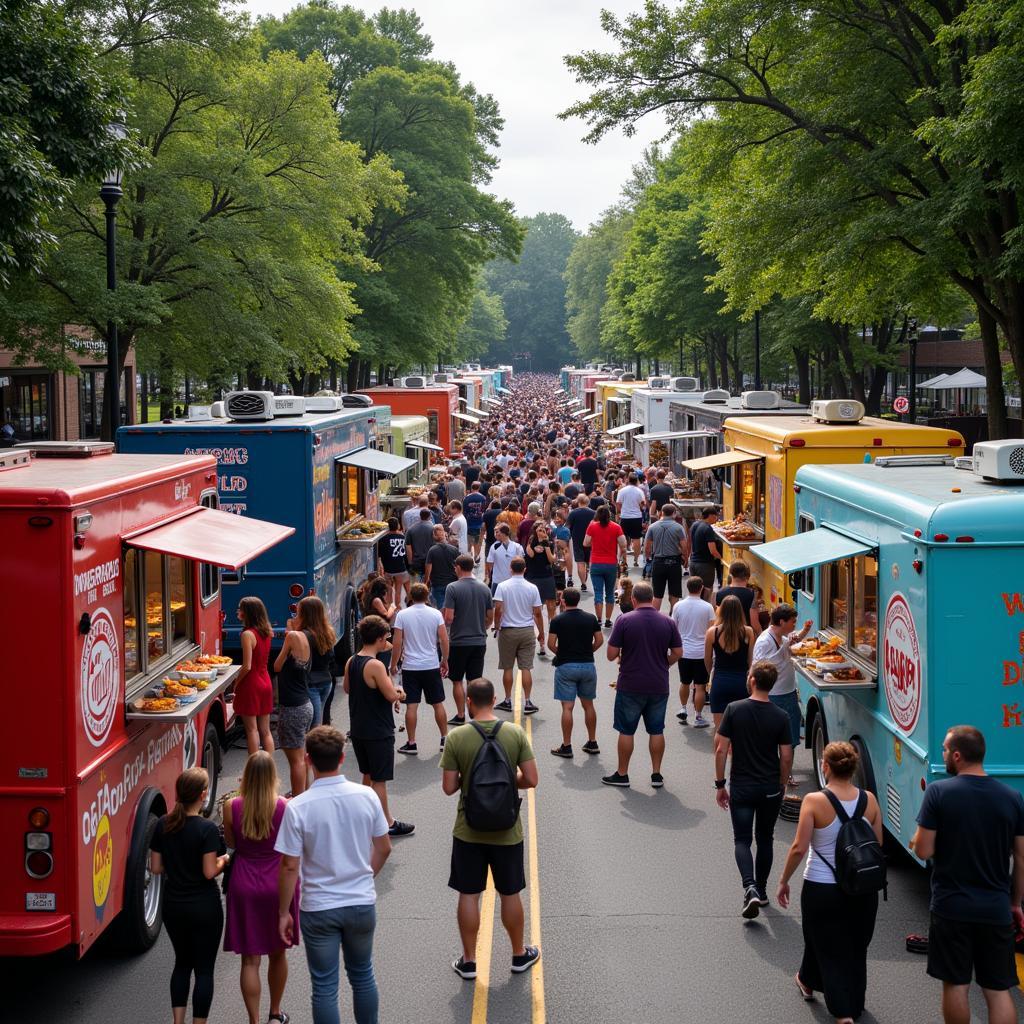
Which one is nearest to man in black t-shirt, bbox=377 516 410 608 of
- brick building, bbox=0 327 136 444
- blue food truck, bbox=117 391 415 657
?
blue food truck, bbox=117 391 415 657

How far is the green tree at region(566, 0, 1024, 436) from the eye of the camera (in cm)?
2025

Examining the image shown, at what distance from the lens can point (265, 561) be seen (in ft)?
46.6

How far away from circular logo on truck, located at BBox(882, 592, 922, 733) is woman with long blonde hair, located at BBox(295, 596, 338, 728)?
4.81 metres

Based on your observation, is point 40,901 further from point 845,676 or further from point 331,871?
point 845,676

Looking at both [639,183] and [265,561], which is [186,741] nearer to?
[265,561]

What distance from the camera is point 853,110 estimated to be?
2236 centimetres

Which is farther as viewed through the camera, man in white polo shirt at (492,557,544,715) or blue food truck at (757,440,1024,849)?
man in white polo shirt at (492,557,544,715)

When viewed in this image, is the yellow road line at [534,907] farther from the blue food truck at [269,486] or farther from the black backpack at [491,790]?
the blue food truck at [269,486]

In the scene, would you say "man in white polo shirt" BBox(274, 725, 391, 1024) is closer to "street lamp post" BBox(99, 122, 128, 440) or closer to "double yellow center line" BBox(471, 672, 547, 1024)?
"double yellow center line" BBox(471, 672, 547, 1024)

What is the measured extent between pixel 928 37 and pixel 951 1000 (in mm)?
19417

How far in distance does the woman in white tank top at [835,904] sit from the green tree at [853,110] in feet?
44.7

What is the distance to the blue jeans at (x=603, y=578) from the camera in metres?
18.3

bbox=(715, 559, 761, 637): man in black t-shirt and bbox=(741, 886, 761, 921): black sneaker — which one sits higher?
bbox=(715, 559, 761, 637): man in black t-shirt

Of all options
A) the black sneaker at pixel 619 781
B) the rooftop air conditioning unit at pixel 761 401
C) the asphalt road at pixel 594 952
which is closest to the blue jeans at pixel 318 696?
the asphalt road at pixel 594 952
